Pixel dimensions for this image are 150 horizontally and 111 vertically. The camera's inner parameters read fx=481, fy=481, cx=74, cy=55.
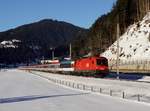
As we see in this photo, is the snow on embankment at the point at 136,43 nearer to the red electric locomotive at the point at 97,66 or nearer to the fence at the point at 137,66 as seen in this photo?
the fence at the point at 137,66

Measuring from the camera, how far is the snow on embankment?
108950mm

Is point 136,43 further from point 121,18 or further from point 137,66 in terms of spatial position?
point 121,18

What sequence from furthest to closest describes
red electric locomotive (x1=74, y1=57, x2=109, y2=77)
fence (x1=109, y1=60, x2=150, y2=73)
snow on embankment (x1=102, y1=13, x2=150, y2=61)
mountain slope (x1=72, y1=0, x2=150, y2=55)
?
mountain slope (x1=72, y1=0, x2=150, y2=55), snow on embankment (x1=102, y1=13, x2=150, y2=61), fence (x1=109, y1=60, x2=150, y2=73), red electric locomotive (x1=74, y1=57, x2=109, y2=77)

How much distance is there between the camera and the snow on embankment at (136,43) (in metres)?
109

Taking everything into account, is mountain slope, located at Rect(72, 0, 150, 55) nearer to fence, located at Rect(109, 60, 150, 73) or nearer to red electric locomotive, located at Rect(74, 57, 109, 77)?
fence, located at Rect(109, 60, 150, 73)

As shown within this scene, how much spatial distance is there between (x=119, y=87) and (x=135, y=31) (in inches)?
3045

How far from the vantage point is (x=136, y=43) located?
117750 millimetres

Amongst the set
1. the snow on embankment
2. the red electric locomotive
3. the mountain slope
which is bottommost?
the red electric locomotive

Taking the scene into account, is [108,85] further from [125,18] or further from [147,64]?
[125,18]

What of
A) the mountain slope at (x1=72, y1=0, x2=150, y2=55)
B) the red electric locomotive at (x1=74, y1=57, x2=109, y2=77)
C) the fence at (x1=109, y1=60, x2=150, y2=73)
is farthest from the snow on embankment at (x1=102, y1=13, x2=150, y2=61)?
the red electric locomotive at (x1=74, y1=57, x2=109, y2=77)

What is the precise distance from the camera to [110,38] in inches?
6767

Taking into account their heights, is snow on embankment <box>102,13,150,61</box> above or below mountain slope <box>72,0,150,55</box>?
below

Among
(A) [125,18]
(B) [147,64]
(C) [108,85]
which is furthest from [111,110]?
(A) [125,18]

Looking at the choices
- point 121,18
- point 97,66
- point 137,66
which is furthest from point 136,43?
point 97,66
